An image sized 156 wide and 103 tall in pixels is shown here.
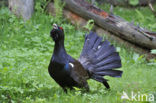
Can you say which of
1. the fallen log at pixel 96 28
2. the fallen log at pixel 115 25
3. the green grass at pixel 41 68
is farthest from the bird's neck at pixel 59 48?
the fallen log at pixel 96 28

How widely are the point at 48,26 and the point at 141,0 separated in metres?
6.62

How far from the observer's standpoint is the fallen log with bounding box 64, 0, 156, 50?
28.0 ft

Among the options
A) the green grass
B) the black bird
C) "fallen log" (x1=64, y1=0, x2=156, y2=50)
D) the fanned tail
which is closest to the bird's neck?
the black bird

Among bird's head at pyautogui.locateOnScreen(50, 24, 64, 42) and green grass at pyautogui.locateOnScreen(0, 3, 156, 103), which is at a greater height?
bird's head at pyautogui.locateOnScreen(50, 24, 64, 42)

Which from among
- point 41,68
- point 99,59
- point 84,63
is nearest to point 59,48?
point 84,63

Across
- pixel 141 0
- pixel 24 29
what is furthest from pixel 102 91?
pixel 141 0

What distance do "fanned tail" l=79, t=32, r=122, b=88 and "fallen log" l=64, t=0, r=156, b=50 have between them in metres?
2.27

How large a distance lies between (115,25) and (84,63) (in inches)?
120

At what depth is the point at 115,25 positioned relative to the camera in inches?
359

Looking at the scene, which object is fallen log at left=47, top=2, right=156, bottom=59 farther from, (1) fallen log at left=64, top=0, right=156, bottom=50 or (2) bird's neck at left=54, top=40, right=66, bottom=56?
(2) bird's neck at left=54, top=40, right=66, bottom=56

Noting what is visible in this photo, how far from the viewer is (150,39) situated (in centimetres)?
838

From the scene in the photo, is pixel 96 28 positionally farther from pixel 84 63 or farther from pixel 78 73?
pixel 78 73

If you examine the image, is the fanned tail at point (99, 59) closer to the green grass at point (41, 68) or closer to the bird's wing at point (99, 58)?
the bird's wing at point (99, 58)

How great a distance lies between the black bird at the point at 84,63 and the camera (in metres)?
5.43
